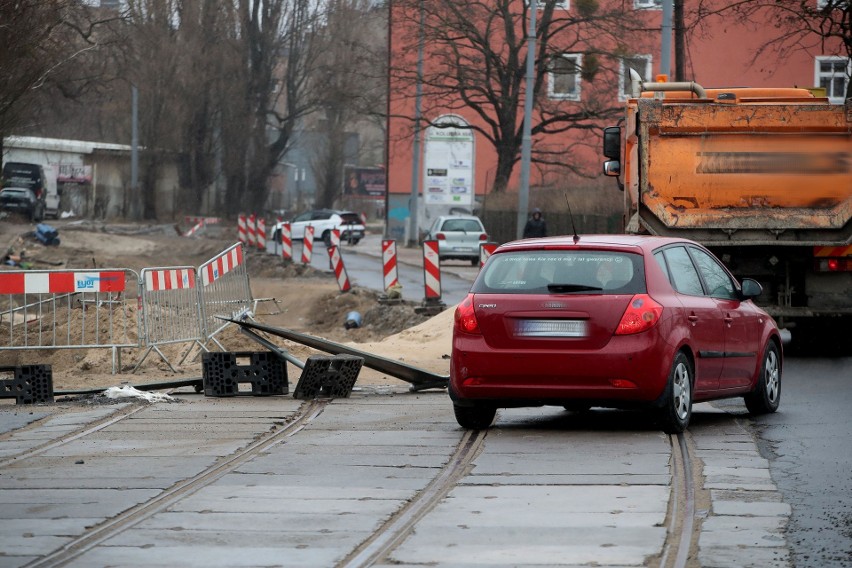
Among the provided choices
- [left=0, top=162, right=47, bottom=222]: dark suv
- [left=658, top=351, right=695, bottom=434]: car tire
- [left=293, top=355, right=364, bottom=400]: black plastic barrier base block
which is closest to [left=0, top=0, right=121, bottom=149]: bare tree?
[left=293, top=355, right=364, bottom=400]: black plastic barrier base block

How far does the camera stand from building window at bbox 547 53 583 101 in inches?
1893

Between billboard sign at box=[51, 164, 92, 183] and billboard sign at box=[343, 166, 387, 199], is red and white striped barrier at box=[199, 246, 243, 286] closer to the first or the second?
billboard sign at box=[51, 164, 92, 183]

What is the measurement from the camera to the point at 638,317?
10.5m

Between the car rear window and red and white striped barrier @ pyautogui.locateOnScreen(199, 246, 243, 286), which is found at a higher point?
red and white striped barrier @ pyautogui.locateOnScreen(199, 246, 243, 286)

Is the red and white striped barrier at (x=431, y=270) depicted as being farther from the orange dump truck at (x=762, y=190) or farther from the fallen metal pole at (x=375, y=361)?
the fallen metal pole at (x=375, y=361)

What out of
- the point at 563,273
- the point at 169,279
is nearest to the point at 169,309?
the point at 169,279

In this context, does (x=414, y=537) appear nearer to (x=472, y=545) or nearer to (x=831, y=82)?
(x=472, y=545)

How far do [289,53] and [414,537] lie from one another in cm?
7272

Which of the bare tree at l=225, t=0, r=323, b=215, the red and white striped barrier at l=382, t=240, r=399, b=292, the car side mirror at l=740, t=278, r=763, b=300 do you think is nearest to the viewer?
the car side mirror at l=740, t=278, r=763, b=300

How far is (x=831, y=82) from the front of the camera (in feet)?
196

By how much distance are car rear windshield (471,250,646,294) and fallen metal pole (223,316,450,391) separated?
114 inches

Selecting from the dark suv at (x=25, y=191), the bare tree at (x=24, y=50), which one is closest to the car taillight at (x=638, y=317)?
the bare tree at (x=24, y=50)

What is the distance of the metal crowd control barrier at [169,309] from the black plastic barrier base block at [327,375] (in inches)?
115

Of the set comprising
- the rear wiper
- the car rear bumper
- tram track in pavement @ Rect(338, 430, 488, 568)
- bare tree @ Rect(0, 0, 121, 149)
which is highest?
bare tree @ Rect(0, 0, 121, 149)
